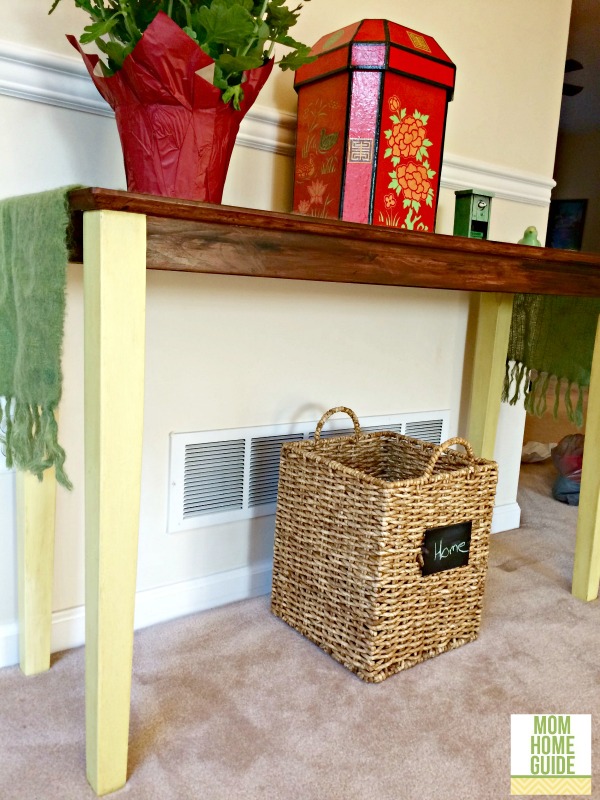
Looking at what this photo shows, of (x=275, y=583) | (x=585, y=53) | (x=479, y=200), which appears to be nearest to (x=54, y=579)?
(x=275, y=583)

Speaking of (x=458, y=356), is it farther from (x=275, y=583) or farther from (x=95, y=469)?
(x=95, y=469)

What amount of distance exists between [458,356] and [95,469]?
3.53 feet

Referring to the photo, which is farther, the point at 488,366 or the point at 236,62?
the point at 488,366

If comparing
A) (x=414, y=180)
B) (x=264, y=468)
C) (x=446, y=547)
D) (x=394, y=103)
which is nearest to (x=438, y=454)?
(x=446, y=547)

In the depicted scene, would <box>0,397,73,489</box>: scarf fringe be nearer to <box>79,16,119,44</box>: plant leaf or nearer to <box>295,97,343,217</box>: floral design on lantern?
<box>79,16,119,44</box>: plant leaf

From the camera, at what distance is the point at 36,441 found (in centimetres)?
84

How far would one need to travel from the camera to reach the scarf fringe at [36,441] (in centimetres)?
81

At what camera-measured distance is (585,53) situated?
363cm

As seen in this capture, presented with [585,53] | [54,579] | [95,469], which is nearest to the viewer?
[95,469]

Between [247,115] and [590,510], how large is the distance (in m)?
1.01

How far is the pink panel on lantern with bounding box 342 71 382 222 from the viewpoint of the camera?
43.1 inches

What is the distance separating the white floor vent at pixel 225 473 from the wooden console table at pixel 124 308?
0.26m

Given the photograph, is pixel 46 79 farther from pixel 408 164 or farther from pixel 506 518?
pixel 506 518

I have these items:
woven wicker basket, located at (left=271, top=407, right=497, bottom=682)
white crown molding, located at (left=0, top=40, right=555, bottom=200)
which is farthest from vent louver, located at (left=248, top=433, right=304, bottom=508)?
white crown molding, located at (left=0, top=40, right=555, bottom=200)
